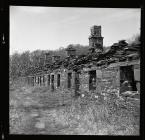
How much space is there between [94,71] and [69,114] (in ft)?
2.52

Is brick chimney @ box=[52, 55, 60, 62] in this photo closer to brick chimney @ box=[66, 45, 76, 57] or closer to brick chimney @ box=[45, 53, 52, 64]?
brick chimney @ box=[45, 53, 52, 64]

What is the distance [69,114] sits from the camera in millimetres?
3508

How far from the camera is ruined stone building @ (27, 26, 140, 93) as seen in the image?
352 centimetres

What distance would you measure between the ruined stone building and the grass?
187 mm

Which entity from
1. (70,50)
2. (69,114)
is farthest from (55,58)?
(69,114)

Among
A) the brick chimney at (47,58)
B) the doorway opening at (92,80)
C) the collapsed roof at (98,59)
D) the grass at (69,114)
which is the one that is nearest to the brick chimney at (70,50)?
the collapsed roof at (98,59)

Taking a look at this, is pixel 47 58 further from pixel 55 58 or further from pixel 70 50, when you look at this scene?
pixel 70 50

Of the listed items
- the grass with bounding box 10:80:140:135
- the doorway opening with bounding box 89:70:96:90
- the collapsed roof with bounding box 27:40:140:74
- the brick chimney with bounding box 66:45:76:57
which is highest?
the brick chimney with bounding box 66:45:76:57

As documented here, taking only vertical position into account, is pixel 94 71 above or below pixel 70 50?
below

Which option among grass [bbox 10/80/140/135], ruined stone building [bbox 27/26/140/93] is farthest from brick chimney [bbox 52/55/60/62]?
grass [bbox 10/80/140/135]

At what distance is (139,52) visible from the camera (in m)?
3.34

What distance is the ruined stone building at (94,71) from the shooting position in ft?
11.5

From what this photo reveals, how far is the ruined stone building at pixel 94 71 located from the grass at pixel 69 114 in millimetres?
187

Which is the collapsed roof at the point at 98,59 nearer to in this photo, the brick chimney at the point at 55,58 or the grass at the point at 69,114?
the brick chimney at the point at 55,58
